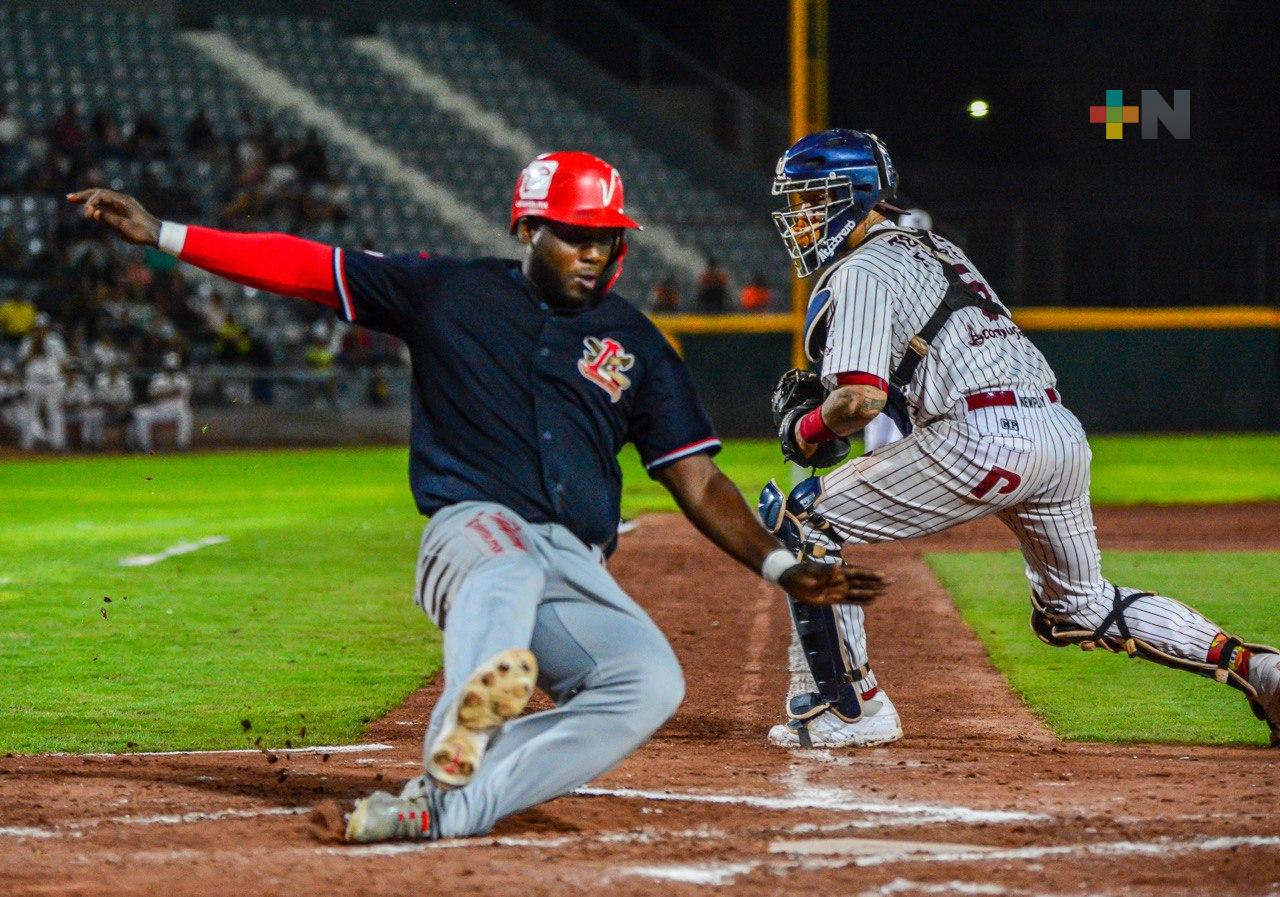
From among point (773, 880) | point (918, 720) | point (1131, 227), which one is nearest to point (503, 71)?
point (1131, 227)

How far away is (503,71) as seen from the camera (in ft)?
106

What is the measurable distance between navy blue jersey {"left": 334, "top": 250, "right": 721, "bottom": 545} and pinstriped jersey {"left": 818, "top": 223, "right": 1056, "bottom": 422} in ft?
3.55

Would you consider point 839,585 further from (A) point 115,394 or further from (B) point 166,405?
(A) point 115,394

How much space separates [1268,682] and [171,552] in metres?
8.02

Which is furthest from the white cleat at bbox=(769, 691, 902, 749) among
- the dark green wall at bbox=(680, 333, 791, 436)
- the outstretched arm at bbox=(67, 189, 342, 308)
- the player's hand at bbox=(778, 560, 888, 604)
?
the dark green wall at bbox=(680, 333, 791, 436)

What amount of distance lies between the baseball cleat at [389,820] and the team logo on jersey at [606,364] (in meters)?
1.11

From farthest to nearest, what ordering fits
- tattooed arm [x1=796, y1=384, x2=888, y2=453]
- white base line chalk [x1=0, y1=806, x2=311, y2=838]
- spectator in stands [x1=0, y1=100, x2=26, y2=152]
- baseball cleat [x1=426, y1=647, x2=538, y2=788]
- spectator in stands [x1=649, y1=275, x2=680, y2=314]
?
spectator in stands [x1=0, y1=100, x2=26, y2=152]
spectator in stands [x1=649, y1=275, x2=680, y2=314]
tattooed arm [x1=796, y1=384, x2=888, y2=453]
white base line chalk [x1=0, y1=806, x2=311, y2=838]
baseball cleat [x1=426, y1=647, x2=538, y2=788]

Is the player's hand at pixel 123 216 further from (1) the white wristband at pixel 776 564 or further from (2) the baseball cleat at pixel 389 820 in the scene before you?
(1) the white wristband at pixel 776 564

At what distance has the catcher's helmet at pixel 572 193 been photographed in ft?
14.1

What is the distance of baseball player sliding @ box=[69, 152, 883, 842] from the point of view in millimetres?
4184

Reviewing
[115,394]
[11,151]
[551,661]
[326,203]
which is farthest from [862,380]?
[11,151]

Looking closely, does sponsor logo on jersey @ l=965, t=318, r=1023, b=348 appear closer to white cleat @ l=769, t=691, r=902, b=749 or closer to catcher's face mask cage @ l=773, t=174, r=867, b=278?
catcher's face mask cage @ l=773, t=174, r=867, b=278

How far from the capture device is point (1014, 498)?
5.45 metres

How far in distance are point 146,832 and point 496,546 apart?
1.19 metres
